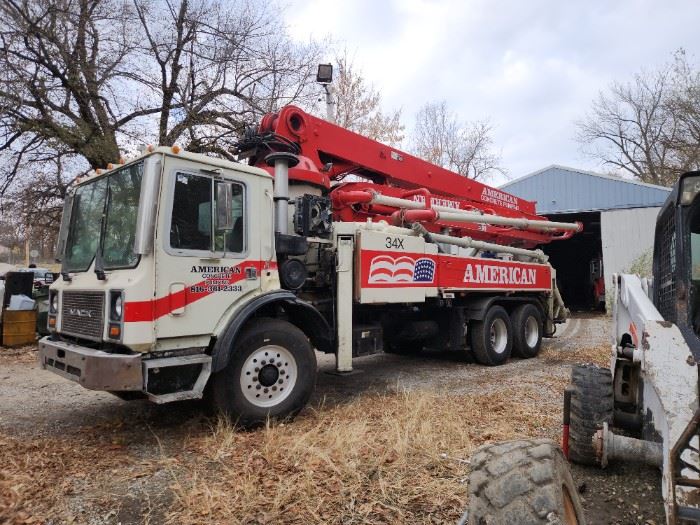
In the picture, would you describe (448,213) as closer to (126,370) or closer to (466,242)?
(466,242)

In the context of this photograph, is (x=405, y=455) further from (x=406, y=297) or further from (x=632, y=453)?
(x=406, y=297)

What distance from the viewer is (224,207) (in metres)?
4.71

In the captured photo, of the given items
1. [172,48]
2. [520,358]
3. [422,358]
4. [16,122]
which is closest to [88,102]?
[16,122]

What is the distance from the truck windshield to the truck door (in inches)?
12.8

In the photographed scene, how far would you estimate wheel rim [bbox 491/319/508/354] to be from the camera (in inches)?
346

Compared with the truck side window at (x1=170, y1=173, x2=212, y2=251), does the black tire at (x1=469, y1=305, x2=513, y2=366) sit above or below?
below

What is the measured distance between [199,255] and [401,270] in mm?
2729

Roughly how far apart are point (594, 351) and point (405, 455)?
731cm

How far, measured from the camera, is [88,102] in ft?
41.9

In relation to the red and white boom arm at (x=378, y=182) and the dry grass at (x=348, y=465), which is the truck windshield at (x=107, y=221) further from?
the dry grass at (x=348, y=465)

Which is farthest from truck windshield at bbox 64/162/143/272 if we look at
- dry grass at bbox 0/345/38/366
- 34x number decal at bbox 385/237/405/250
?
dry grass at bbox 0/345/38/366

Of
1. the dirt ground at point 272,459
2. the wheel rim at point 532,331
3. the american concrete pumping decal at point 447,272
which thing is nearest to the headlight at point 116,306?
the dirt ground at point 272,459

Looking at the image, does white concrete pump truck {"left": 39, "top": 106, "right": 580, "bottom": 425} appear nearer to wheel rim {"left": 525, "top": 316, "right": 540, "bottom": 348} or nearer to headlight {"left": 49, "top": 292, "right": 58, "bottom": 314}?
headlight {"left": 49, "top": 292, "right": 58, "bottom": 314}

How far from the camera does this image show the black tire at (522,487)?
192cm
